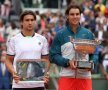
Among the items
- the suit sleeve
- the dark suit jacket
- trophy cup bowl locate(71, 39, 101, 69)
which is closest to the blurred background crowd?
the dark suit jacket

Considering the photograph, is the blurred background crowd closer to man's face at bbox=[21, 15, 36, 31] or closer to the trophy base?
man's face at bbox=[21, 15, 36, 31]

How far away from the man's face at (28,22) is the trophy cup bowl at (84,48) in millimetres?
565

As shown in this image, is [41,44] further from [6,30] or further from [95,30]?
[6,30]

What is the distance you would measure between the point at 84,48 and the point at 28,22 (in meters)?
0.79

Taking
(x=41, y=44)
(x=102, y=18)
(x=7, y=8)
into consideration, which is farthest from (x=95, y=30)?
(x=41, y=44)

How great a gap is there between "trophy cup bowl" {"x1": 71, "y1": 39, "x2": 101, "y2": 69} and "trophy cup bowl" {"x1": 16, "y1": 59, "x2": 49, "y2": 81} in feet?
1.49

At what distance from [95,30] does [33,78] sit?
10537 millimetres

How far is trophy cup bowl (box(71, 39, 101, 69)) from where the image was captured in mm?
6324

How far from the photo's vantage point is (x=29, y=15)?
6.54 m

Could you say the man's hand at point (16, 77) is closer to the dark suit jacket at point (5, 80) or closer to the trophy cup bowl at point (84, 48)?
the trophy cup bowl at point (84, 48)

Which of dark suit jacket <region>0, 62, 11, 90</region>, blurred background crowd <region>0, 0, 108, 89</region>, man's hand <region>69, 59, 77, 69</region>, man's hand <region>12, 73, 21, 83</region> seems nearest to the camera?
man's hand <region>69, 59, 77, 69</region>

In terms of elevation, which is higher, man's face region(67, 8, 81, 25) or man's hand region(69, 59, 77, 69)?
man's face region(67, 8, 81, 25)

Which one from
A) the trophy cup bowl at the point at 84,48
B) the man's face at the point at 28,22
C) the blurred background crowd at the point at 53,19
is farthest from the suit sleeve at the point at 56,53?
the blurred background crowd at the point at 53,19

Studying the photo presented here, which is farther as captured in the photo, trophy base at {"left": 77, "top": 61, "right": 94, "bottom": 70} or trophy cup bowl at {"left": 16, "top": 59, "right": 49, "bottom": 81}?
trophy cup bowl at {"left": 16, "top": 59, "right": 49, "bottom": 81}
